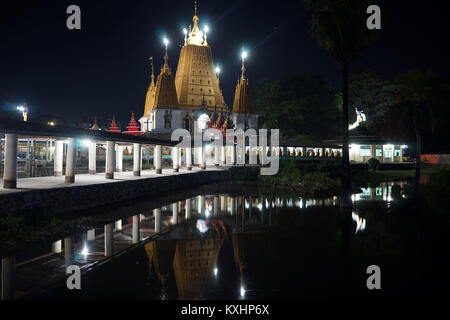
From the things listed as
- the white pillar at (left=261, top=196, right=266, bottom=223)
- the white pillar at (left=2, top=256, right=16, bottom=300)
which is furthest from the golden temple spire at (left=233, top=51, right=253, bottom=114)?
the white pillar at (left=2, top=256, right=16, bottom=300)

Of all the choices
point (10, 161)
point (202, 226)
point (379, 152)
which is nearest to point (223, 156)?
point (379, 152)

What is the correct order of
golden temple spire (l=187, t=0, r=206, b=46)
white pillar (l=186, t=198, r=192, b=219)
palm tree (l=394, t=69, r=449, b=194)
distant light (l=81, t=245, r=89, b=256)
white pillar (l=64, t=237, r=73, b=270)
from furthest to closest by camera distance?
1. golden temple spire (l=187, t=0, r=206, b=46)
2. palm tree (l=394, t=69, r=449, b=194)
3. white pillar (l=186, t=198, r=192, b=219)
4. distant light (l=81, t=245, r=89, b=256)
5. white pillar (l=64, t=237, r=73, b=270)

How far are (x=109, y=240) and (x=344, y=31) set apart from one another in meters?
15.1

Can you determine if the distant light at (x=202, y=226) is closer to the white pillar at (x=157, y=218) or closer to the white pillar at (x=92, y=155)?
the white pillar at (x=157, y=218)

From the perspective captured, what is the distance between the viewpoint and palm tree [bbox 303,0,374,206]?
695 inches

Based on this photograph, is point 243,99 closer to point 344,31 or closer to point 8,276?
point 344,31

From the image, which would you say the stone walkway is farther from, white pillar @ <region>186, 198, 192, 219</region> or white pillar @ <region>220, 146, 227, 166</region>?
white pillar @ <region>220, 146, 227, 166</region>

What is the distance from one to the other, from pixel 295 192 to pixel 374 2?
14.1m

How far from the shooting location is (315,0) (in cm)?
1898

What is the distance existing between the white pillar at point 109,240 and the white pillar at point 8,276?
2.32m

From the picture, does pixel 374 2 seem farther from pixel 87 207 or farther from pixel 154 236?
pixel 87 207

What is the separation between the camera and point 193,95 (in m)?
58.7

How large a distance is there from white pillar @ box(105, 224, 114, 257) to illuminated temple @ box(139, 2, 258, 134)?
4137 cm

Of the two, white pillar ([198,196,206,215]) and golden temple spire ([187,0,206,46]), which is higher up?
golden temple spire ([187,0,206,46])
